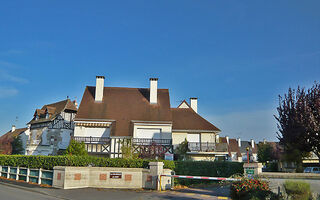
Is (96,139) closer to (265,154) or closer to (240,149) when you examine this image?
(265,154)

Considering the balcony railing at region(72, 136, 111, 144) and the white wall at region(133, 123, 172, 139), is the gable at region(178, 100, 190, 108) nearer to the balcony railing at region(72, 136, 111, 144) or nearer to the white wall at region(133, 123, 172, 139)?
the white wall at region(133, 123, 172, 139)

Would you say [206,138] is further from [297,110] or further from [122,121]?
[297,110]

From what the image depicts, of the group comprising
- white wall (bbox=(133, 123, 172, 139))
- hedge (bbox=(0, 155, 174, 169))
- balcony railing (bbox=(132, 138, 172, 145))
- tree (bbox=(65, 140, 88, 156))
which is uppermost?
white wall (bbox=(133, 123, 172, 139))

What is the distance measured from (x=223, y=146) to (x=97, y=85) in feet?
49.2

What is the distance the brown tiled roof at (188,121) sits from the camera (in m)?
27.3

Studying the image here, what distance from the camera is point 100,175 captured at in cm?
1476

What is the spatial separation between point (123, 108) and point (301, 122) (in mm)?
17957

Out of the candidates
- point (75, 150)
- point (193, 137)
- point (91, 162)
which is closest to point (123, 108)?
point (193, 137)

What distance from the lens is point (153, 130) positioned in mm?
26469

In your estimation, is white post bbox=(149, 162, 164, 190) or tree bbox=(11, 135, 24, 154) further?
tree bbox=(11, 135, 24, 154)

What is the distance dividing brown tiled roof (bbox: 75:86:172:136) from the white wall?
1.70 ft

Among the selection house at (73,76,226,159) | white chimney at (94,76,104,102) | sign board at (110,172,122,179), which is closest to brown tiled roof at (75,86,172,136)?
house at (73,76,226,159)

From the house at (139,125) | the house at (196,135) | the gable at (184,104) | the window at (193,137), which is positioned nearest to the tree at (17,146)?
the house at (139,125)

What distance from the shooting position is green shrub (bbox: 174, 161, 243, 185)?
16953mm
